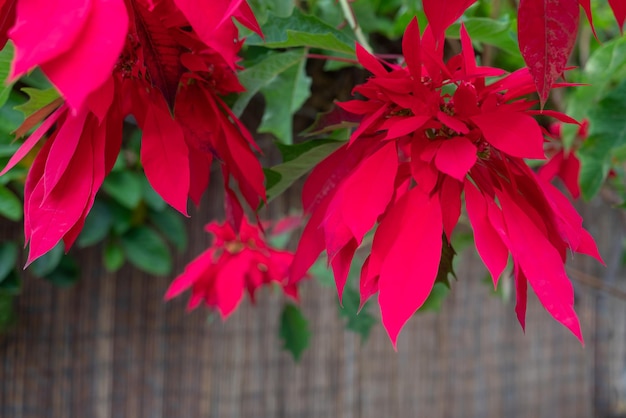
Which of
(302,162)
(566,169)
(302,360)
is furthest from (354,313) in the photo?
(302,360)

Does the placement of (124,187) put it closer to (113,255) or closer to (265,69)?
(113,255)

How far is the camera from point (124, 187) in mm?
1164

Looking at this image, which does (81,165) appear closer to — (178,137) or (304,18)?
(178,137)

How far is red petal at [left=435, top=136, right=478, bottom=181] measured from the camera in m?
0.24

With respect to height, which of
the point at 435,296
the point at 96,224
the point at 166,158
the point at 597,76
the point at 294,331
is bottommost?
the point at 294,331

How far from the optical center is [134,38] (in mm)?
257

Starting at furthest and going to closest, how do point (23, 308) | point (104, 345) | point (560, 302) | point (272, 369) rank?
1. point (272, 369)
2. point (104, 345)
3. point (23, 308)
4. point (560, 302)

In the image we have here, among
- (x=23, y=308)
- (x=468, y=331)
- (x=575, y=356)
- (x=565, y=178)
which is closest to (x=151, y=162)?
(x=565, y=178)

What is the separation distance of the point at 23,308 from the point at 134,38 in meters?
1.23

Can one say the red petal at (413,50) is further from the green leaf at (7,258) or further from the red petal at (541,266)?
the green leaf at (7,258)

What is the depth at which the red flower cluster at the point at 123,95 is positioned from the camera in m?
0.16

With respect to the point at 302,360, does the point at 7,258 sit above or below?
above

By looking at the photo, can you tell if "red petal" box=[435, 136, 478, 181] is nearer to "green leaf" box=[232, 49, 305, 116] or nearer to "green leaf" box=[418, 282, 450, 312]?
"green leaf" box=[232, 49, 305, 116]

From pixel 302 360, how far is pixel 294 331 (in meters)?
0.70
